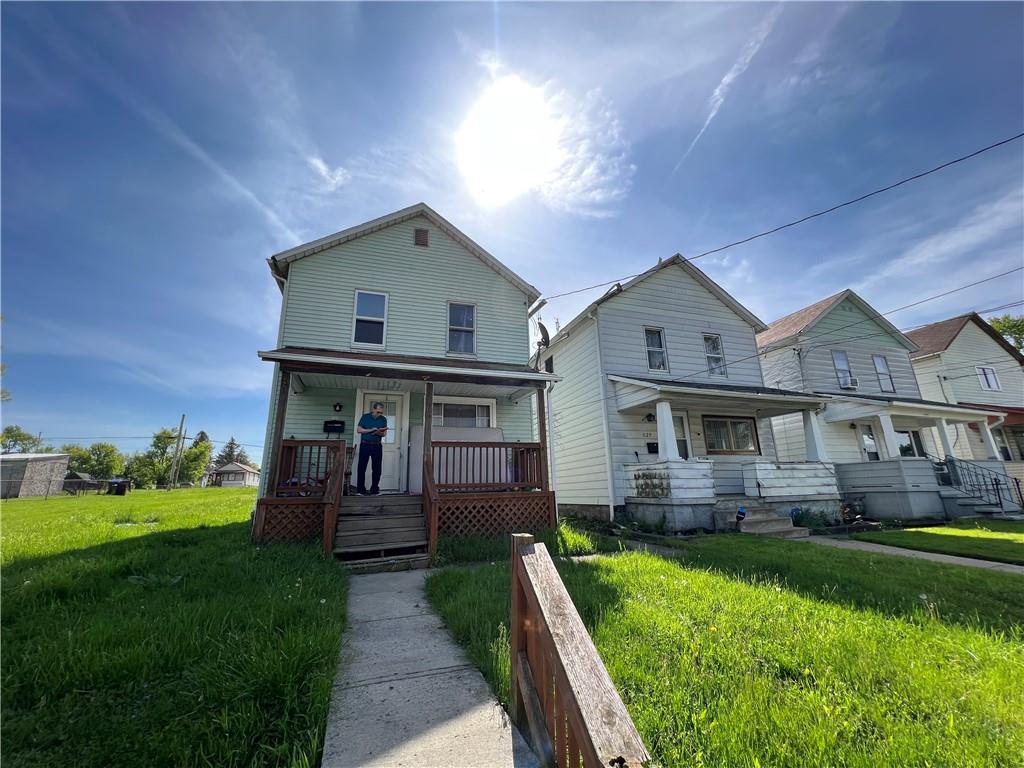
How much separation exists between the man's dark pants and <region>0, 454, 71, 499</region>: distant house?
3190 centimetres

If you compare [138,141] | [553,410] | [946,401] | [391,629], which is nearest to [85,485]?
[138,141]

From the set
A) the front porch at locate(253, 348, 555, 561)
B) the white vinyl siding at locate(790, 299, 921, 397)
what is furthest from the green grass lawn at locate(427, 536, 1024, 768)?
the white vinyl siding at locate(790, 299, 921, 397)

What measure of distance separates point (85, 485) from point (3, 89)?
38601mm

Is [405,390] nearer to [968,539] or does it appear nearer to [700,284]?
[700,284]

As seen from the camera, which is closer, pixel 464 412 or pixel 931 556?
pixel 931 556

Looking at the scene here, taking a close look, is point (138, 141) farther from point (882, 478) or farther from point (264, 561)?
point (882, 478)

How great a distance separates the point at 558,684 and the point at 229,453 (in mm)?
101613

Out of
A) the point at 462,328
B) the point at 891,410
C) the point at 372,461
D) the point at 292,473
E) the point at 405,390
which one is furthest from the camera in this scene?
the point at 891,410

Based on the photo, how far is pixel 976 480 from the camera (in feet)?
41.0

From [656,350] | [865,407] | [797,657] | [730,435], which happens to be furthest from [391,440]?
[865,407]

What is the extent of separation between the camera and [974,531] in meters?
9.02

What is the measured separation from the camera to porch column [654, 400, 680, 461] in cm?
969

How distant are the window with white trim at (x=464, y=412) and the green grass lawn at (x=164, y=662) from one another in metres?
5.49

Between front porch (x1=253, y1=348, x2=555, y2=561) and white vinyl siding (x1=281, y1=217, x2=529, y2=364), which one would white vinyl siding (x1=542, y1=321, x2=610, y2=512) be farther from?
white vinyl siding (x1=281, y1=217, x2=529, y2=364)
